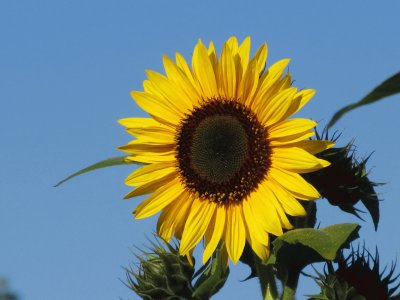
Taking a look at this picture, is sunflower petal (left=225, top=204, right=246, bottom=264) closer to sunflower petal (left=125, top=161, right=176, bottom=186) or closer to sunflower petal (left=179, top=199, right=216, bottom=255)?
sunflower petal (left=179, top=199, right=216, bottom=255)

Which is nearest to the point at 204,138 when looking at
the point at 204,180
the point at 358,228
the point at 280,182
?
the point at 204,180

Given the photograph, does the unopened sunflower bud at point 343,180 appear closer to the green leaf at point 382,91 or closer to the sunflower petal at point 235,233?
the sunflower petal at point 235,233

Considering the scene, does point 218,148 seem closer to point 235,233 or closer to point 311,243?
point 235,233

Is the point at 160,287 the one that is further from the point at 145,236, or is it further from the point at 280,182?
the point at 280,182

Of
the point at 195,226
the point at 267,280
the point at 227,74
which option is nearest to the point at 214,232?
the point at 195,226

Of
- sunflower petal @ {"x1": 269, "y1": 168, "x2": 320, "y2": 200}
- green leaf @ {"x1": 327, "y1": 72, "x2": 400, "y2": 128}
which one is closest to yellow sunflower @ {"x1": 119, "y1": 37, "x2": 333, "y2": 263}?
sunflower petal @ {"x1": 269, "y1": 168, "x2": 320, "y2": 200}

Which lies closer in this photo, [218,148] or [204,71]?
[204,71]

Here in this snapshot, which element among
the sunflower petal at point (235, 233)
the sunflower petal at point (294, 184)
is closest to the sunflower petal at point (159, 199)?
the sunflower petal at point (235, 233)
